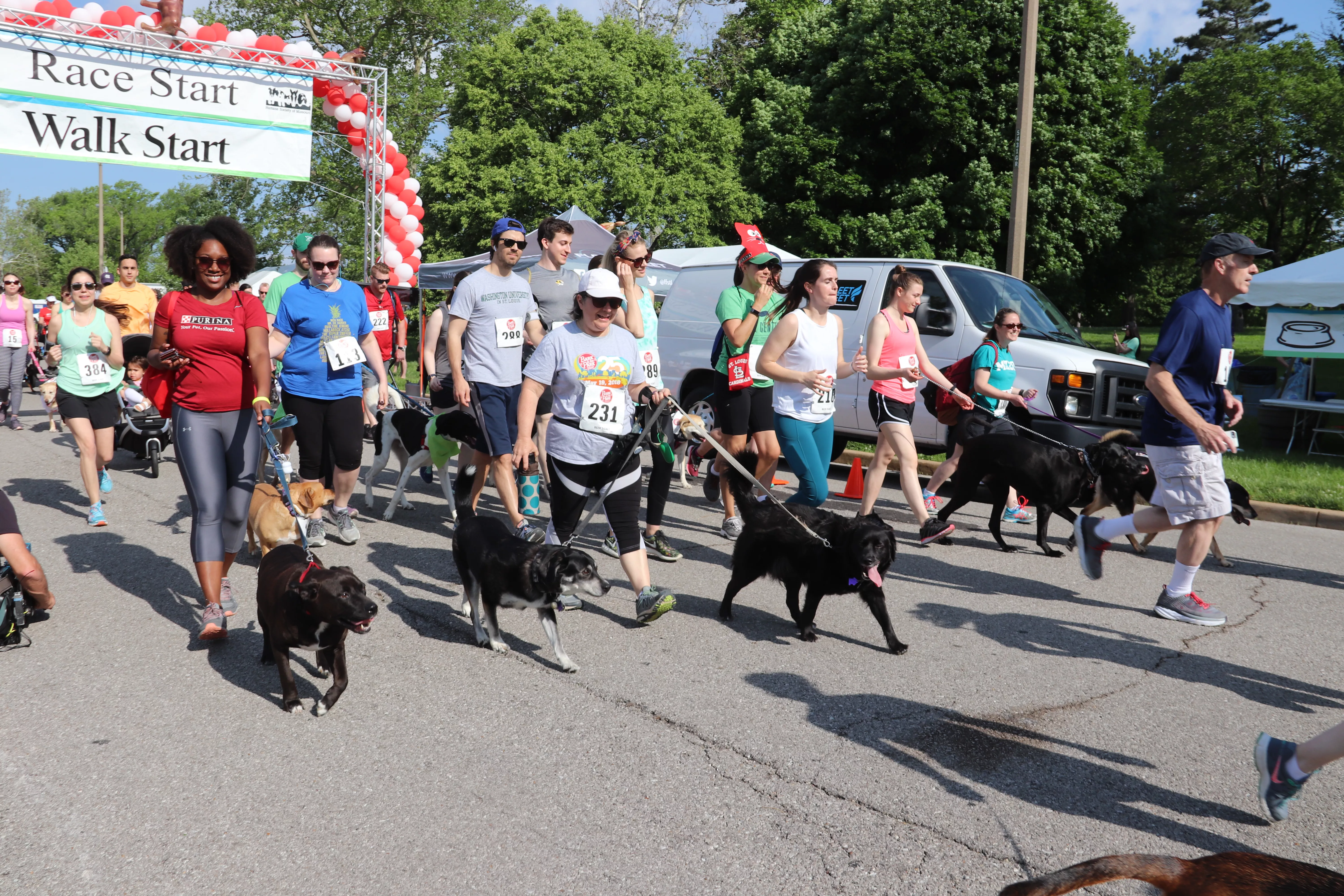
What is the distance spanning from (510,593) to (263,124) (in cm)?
1131

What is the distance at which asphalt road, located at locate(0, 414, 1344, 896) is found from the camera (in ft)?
9.39

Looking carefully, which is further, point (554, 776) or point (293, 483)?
point (293, 483)

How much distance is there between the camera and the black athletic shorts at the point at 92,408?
7.61 m

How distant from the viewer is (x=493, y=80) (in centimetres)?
3044

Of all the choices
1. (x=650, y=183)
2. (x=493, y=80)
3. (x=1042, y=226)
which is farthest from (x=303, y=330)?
(x=493, y=80)

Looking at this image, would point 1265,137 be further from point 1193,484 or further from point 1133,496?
point 1193,484

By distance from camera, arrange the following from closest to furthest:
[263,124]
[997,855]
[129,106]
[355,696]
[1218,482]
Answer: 1. [997,855]
2. [355,696]
3. [1218,482]
4. [129,106]
5. [263,124]

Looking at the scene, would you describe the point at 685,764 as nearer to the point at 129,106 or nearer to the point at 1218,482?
the point at 1218,482

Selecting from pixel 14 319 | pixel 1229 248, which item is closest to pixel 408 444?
pixel 1229 248

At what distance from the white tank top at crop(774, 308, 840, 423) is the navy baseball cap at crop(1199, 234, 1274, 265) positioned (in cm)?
200

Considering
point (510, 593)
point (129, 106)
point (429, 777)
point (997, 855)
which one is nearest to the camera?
point (997, 855)

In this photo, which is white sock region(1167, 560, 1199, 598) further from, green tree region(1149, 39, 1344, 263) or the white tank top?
green tree region(1149, 39, 1344, 263)

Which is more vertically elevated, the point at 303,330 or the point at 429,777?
the point at 303,330

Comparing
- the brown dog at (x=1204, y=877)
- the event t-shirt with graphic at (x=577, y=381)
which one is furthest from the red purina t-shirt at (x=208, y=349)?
the brown dog at (x=1204, y=877)
